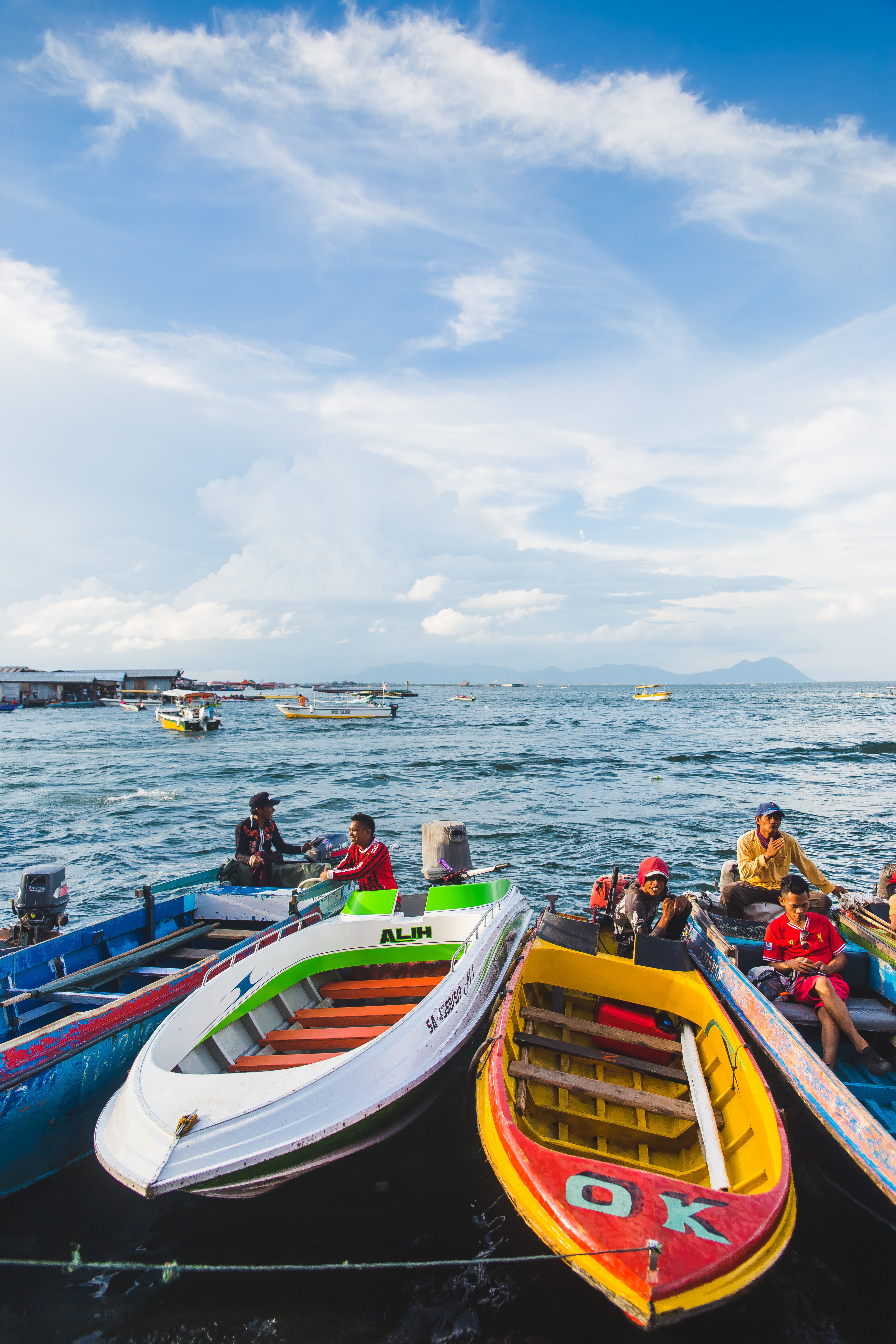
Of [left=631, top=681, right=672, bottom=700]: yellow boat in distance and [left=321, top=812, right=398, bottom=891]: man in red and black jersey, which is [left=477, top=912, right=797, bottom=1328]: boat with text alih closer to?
[left=321, top=812, right=398, bottom=891]: man in red and black jersey

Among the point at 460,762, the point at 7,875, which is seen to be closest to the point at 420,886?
the point at 7,875

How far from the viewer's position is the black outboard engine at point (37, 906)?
730 centimetres

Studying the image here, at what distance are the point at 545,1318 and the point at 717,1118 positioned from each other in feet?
5.95

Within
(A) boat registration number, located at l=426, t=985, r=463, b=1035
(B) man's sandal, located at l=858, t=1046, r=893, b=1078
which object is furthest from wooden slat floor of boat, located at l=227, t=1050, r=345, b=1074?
(B) man's sandal, located at l=858, t=1046, r=893, b=1078

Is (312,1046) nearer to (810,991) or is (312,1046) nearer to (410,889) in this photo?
(810,991)

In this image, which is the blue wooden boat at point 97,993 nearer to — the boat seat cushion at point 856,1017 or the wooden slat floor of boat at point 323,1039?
the wooden slat floor of boat at point 323,1039

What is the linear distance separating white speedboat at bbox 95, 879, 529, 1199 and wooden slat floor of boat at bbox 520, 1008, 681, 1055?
2.11 ft

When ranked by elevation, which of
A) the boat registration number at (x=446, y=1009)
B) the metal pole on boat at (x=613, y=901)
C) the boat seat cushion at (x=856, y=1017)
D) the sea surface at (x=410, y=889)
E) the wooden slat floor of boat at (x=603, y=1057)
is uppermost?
the metal pole on boat at (x=613, y=901)

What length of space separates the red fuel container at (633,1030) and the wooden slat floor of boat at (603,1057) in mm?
126

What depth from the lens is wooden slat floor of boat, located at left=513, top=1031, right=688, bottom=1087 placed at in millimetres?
5570

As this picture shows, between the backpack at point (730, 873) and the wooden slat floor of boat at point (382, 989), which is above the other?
the backpack at point (730, 873)

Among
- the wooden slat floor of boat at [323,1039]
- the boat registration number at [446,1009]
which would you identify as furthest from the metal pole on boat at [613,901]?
the wooden slat floor of boat at [323,1039]

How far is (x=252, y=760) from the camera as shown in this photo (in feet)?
118

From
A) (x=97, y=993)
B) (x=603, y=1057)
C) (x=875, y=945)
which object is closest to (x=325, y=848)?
(x=97, y=993)
